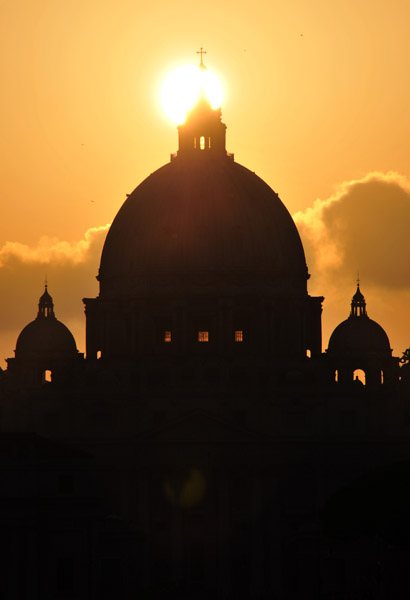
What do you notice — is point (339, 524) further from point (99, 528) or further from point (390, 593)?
point (99, 528)

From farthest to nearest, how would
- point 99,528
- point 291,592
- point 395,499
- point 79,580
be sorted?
point 291,592 < point 99,528 < point 79,580 < point 395,499

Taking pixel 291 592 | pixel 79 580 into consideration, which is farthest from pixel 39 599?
pixel 291 592

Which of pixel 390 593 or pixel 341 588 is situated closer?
pixel 390 593

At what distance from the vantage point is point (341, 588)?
603 feet

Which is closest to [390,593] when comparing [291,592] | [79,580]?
[79,580]

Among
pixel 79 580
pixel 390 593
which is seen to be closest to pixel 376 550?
pixel 390 593

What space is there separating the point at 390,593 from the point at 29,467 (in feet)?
78.3

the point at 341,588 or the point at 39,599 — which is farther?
the point at 341,588

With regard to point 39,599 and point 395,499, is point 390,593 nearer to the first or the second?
point 395,499

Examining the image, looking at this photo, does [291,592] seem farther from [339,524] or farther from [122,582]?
[339,524]

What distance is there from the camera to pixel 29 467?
564 ft

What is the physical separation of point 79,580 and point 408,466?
20.9 metres

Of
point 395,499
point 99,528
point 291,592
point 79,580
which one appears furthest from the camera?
point 291,592

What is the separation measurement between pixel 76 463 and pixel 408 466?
21683 millimetres
